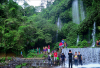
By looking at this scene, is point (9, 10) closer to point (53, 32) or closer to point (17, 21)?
point (17, 21)

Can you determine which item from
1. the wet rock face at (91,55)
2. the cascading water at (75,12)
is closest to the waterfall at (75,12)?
the cascading water at (75,12)

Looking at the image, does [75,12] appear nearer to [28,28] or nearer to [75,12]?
[75,12]

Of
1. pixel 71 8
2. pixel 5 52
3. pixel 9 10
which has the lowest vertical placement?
pixel 5 52

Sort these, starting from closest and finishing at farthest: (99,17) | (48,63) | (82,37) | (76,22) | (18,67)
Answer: (48,63), (18,67), (99,17), (82,37), (76,22)

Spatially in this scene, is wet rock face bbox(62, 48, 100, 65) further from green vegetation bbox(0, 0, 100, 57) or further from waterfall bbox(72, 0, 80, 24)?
waterfall bbox(72, 0, 80, 24)

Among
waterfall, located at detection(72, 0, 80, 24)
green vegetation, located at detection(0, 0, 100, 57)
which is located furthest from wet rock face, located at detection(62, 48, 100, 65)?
waterfall, located at detection(72, 0, 80, 24)

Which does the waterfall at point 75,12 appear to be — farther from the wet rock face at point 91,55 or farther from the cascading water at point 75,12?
the wet rock face at point 91,55

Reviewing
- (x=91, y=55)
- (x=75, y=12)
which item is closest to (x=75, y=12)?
(x=75, y=12)

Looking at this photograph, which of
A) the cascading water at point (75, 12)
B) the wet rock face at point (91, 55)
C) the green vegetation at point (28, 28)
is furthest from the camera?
the cascading water at point (75, 12)

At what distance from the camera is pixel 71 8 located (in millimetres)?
27219

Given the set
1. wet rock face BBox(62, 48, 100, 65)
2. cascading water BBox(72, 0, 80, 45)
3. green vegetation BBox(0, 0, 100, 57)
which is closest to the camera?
wet rock face BBox(62, 48, 100, 65)

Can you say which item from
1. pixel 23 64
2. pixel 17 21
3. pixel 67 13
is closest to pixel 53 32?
pixel 67 13

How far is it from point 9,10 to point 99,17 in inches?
632

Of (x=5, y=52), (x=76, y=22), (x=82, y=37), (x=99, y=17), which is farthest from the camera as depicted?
(x=76, y=22)
